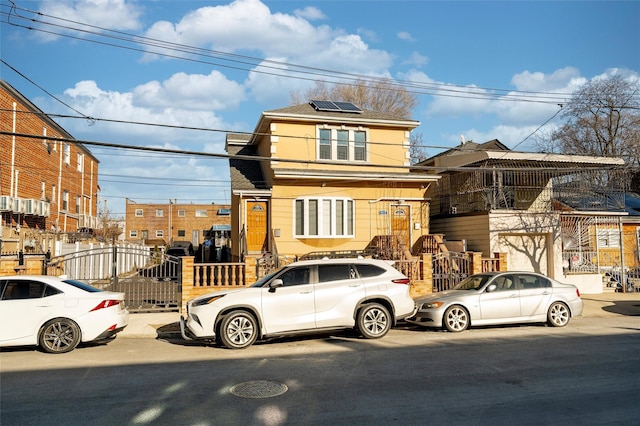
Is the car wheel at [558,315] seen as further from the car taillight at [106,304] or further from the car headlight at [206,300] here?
the car taillight at [106,304]

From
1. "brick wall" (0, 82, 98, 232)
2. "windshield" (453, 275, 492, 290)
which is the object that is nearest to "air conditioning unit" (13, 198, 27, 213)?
"brick wall" (0, 82, 98, 232)

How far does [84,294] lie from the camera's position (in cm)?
968

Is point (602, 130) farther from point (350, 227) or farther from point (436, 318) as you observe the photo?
point (436, 318)

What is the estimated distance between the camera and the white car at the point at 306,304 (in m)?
9.59

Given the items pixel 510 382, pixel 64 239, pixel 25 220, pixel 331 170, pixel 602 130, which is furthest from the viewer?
pixel 602 130

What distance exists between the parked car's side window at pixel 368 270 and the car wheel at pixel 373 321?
66cm

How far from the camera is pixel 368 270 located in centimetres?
1072

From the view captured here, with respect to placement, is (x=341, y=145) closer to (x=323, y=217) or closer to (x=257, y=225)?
(x=323, y=217)

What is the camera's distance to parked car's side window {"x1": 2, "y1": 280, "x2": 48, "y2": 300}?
935cm

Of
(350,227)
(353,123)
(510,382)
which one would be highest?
(353,123)

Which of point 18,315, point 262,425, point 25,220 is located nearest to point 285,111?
point 18,315

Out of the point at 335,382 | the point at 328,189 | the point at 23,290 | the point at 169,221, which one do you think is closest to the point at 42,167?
the point at 328,189

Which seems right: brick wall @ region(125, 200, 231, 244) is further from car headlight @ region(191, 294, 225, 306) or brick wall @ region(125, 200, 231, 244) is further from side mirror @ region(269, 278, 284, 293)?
side mirror @ region(269, 278, 284, 293)

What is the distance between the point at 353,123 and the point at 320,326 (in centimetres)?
1279
